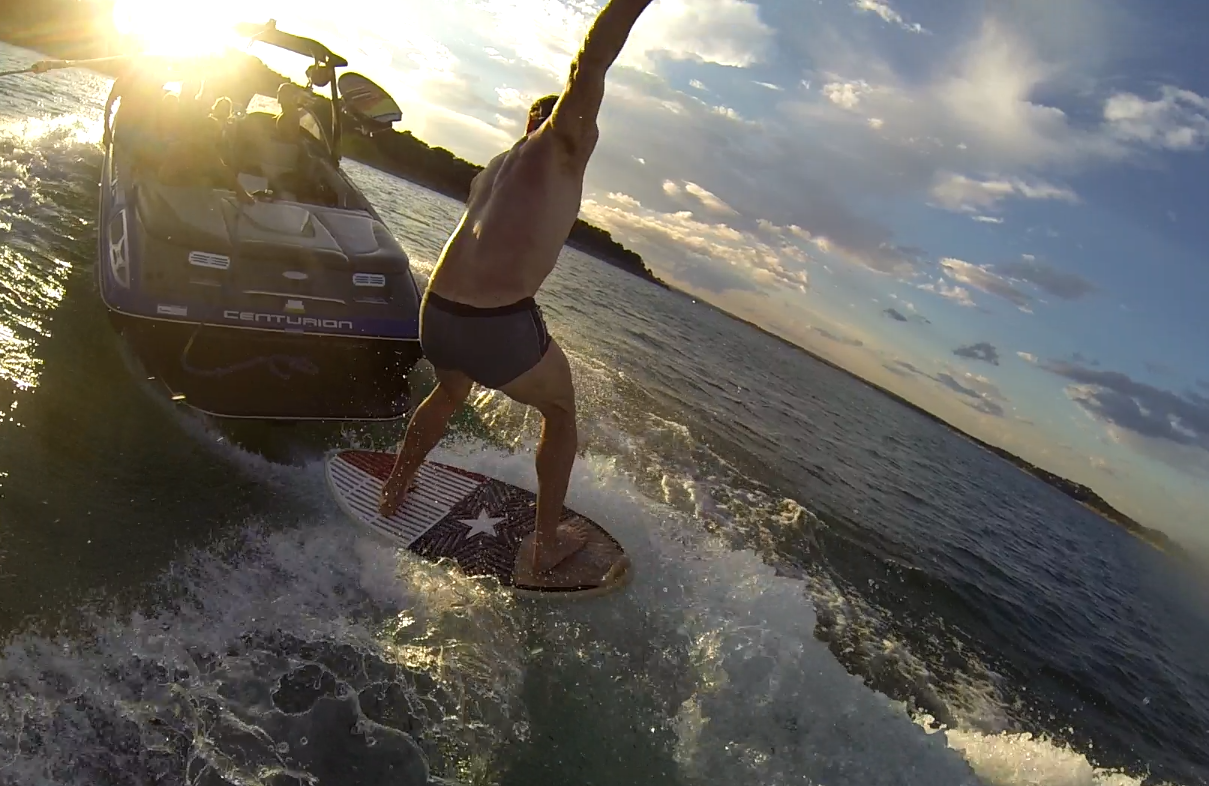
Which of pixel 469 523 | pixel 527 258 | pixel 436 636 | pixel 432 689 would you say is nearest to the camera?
pixel 432 689

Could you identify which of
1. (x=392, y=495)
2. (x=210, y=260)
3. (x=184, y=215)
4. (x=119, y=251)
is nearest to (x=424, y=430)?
(x=392, y=495)

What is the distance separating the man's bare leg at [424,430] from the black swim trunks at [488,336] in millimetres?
443

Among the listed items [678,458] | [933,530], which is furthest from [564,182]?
[933,530]

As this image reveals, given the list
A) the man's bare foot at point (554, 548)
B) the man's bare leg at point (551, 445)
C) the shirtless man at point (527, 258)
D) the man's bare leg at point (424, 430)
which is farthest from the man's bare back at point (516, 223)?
the man's bare foot at point (554, 548)

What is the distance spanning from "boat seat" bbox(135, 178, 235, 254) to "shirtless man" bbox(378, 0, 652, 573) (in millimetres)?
2558

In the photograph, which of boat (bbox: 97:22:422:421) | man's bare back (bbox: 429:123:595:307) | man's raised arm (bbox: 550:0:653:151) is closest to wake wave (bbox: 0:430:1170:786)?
boat (bbox: 97:22:422:421)

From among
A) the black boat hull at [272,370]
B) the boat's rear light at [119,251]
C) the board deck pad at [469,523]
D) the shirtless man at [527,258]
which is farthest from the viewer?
the boat's rear light at [119,251]

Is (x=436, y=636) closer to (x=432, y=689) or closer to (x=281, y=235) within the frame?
(x=432, y=689)

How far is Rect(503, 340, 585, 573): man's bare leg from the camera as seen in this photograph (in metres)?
3.99

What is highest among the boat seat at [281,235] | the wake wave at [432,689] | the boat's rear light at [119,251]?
the boat seat at [281,235]

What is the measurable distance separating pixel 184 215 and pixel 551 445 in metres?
3.63

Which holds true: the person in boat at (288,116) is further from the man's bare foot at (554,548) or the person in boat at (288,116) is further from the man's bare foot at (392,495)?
the man's bare foot at (554,548)

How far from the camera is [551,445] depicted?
427 centimetres

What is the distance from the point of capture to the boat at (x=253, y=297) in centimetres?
523
